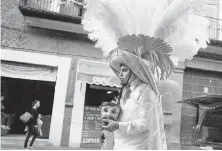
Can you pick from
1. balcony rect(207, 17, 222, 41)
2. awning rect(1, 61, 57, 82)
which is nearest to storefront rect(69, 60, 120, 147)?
awning rect(1, 61, 57, 82)

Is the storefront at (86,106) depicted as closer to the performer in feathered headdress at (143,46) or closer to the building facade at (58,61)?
the building facade at (58,61)

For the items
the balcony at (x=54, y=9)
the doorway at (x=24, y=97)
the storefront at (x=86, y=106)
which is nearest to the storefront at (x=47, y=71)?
the storefront at (x=86, y=106)

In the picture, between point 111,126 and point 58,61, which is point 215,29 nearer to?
point 58,61

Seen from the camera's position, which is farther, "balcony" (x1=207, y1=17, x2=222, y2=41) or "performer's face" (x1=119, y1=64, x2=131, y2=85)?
"balcony" (x1=207, y1=17, x2=222, y2=41)

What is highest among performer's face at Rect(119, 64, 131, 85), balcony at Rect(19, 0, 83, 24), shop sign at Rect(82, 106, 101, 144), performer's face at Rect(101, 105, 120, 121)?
balcony at Rect(19, 0, 83, 24)

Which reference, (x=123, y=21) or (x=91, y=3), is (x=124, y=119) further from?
(x=91, y=3)

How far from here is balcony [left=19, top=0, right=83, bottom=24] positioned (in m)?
10.7

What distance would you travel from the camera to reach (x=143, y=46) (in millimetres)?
2398

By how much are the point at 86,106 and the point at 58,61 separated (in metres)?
2.15

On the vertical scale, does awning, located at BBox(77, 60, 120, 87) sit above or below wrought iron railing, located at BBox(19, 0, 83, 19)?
below

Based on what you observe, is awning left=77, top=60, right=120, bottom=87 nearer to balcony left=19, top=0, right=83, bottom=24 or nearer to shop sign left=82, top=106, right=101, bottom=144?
shop sign left=82, top=106, right=101, bottom=144

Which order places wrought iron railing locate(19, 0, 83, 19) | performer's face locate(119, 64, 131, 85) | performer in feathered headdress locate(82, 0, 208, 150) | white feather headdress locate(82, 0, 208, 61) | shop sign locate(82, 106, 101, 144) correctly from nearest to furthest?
performer in feathered headdress locate(82, 0, 208, 150) → performer's face locate(119, 64, 131, 85) → white feather headdress locate(82, 0, 208, 61) → shop sign locate(82, 106, 101, 144) → wrought iron railing locate(19, 0, 83, 19)

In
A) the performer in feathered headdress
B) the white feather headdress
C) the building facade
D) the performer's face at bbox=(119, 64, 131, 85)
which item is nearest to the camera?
the performer in feathered headdress

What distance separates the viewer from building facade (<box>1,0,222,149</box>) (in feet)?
35.0
